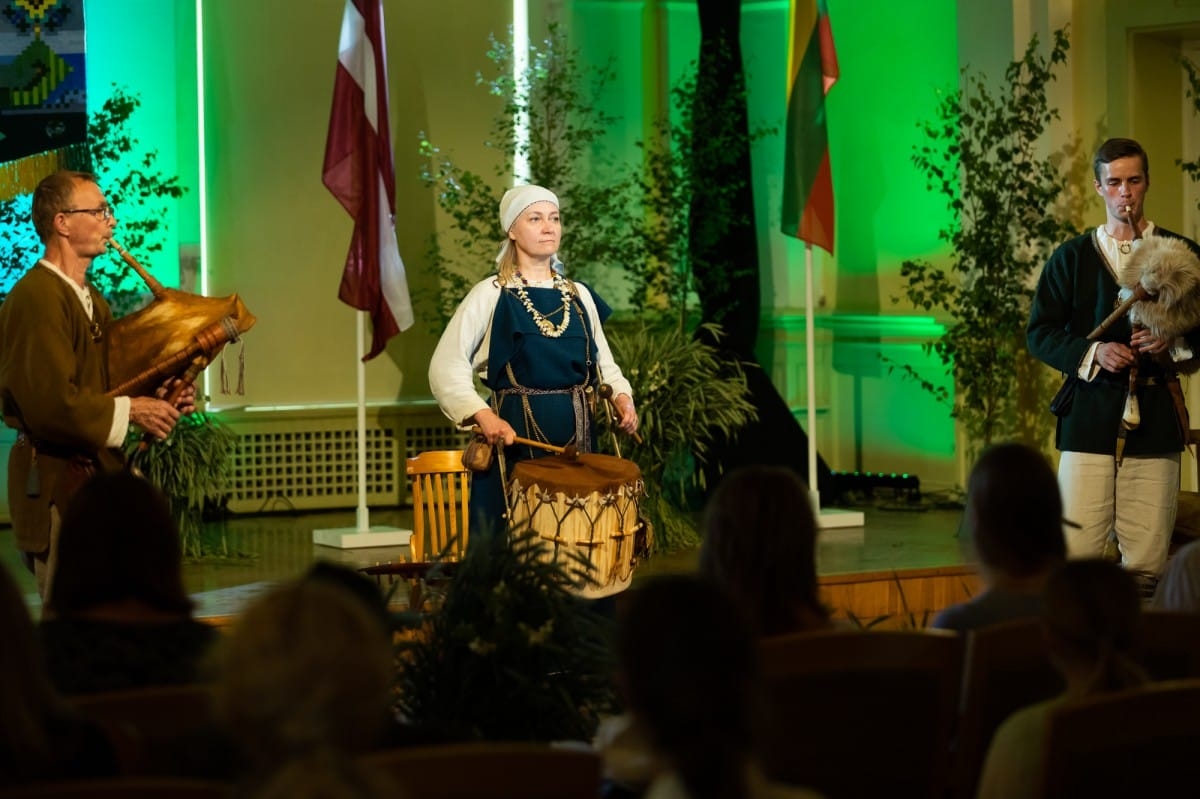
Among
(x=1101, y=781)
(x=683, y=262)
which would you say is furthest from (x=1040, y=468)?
(x=683, y=262)

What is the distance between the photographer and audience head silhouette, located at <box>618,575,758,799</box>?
1.79 metres

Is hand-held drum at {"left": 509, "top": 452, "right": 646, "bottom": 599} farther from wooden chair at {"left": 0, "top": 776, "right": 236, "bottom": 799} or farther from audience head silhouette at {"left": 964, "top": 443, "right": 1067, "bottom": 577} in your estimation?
wooden chair at {"left": 0, "top": 776, "right": 236, "bottom": 799}

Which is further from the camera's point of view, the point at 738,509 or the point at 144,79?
the point at 144,79

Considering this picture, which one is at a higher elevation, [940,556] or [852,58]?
[852,58]

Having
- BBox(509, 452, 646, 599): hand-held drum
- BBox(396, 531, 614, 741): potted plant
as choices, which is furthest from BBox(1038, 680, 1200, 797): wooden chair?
BBox(509, 452, 646, 599): hand-held drum

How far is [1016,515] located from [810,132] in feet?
16.9

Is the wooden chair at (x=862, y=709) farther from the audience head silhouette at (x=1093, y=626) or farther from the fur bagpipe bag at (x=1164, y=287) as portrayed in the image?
the fur bagpipe bag at (x=1164, y=287)

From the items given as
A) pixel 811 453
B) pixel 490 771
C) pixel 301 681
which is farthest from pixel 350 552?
pixel 301 681

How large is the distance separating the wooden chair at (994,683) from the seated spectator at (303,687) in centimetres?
122

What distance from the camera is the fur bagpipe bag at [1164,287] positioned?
5.19 meters

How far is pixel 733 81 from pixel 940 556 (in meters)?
2.91

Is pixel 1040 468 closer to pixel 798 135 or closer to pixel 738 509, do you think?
pixel 738 509

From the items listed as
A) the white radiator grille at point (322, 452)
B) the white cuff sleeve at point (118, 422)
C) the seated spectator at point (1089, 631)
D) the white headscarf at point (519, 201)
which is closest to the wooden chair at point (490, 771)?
the seated spectator at point (1089, 631)

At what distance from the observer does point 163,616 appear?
257cm
